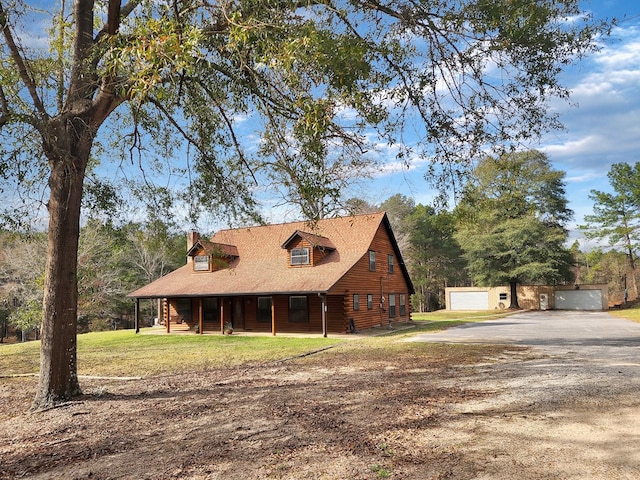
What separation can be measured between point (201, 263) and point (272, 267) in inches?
204

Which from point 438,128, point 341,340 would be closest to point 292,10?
point 438,128

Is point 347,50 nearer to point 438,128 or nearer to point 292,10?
point 292,10

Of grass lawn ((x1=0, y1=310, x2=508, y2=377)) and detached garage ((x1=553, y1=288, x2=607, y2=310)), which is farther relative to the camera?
detached garage ((x1=553, y1=288, x2=607, y2=310))

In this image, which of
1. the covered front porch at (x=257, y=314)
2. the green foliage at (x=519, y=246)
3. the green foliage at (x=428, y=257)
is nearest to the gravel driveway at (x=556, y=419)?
the covered front porch at (x=257, y=314)

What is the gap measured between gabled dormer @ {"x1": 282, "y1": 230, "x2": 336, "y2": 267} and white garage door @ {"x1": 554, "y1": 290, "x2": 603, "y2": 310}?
1127 inches

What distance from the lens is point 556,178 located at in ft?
154

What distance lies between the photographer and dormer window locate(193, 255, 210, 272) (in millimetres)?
27230

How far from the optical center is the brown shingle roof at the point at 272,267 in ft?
73.3

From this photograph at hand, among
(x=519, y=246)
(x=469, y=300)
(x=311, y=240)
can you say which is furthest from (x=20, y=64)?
(x=469, y=300)

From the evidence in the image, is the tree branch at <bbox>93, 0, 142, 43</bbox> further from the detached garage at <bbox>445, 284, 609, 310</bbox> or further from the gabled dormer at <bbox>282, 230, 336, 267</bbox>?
the detached garage at <bbox>445, 284, 609, 310</bbox>

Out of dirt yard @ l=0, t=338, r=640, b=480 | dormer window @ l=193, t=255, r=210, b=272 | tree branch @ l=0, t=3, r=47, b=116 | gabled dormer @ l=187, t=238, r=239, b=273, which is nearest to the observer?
dirt yard @ l=0, t=338, r=640, b=480

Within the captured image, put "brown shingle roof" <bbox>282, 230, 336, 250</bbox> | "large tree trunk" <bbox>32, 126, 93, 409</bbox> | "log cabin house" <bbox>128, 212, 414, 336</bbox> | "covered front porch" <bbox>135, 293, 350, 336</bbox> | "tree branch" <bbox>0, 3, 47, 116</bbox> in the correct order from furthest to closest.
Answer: "brown shingle roof" <bbox>282, 230, 336, 250</bbox> < "covered front porch" <bbox>135, 293, 350, 336</bbox> < "log cabin house" <bbox>128, 212, 414, 336</bbox> < "large tree trunk" <bbox>32, 126, 93, 409</bbox> < "tree branch" <bbox>0, 3, 47, 116</bbox>

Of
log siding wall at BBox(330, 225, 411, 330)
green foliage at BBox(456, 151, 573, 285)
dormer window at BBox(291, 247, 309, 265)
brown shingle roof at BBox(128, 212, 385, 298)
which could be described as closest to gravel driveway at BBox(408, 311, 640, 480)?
log siding wall at BBox(330, 225, 411, 330)

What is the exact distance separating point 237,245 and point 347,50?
74.4ft
